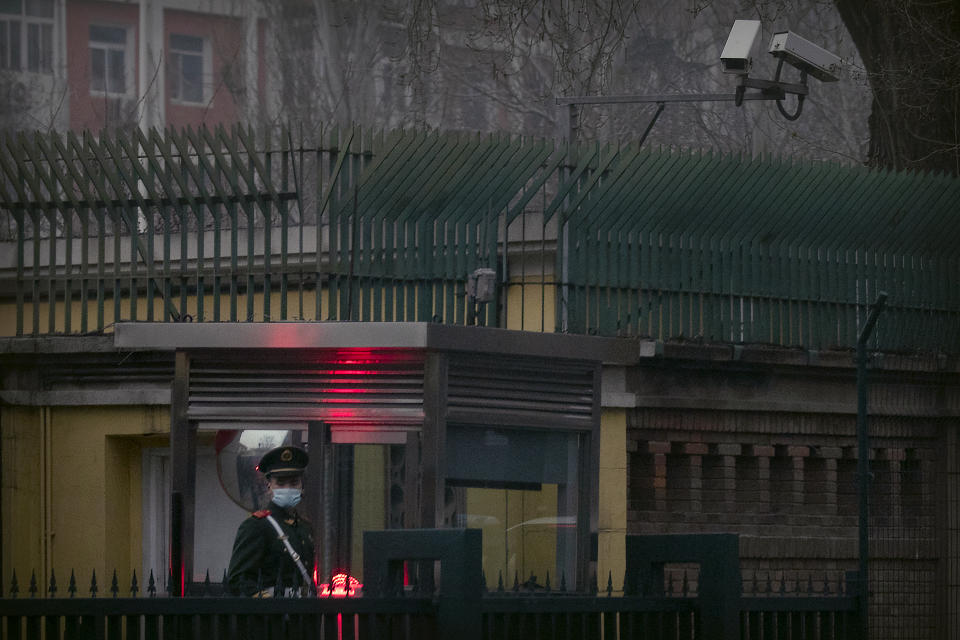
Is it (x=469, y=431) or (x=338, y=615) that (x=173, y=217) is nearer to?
(x=469, y=431)

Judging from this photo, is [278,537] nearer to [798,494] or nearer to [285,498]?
[285,498]

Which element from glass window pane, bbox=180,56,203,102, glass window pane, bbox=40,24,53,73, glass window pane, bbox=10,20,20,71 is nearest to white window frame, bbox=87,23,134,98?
glass window pane, bbox=40,24,53,73

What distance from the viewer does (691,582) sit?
13.9 metres

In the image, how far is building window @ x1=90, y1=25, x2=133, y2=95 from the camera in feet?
158

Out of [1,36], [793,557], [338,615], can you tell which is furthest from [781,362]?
[1,36]

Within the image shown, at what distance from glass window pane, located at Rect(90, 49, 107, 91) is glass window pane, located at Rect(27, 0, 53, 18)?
134 cm

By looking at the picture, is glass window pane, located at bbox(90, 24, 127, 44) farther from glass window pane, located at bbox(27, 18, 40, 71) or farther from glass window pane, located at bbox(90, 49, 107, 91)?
glass window pane, located at bbox(27, 18, 40, 71)

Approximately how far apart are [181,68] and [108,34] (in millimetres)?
1999

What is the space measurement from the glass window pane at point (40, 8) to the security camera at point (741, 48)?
3704cm

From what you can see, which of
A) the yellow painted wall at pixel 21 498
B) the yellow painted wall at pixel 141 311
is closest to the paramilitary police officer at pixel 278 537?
the yellow painted wall at pixel 141 311

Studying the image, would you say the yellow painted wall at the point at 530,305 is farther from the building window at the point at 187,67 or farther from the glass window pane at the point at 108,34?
the glass window pane at the point at 108,34

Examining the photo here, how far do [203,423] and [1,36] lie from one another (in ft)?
122

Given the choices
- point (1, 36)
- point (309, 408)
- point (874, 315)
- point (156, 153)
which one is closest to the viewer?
point (309, 408)

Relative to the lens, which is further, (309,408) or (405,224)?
(405,224)
